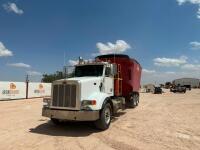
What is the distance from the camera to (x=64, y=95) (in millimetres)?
9531

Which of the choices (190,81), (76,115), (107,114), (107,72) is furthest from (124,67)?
(190,81)

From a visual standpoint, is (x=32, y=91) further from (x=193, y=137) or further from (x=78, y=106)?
(x=193, y=137)

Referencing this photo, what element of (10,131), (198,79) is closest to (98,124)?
(10,131)

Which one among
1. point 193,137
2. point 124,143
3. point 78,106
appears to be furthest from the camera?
point 78,106

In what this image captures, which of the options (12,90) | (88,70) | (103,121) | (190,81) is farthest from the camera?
(190,81)

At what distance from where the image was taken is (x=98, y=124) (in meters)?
9.68

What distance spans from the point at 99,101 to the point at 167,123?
389 centimetres

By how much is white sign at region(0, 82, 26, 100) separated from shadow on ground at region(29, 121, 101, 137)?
1541 centimetres

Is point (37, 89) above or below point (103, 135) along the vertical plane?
above

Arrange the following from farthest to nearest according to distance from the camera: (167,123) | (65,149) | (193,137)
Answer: (167,123) → (193,137) → (65,149)

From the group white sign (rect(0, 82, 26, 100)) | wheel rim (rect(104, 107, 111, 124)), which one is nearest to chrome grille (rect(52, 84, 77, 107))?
wheel rim (rect(104, 107, 111, 124))

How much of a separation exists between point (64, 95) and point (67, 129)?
1571 millimetres

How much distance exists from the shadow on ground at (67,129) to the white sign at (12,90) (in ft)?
50.6

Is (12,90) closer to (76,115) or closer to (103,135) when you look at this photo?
(76,115)
